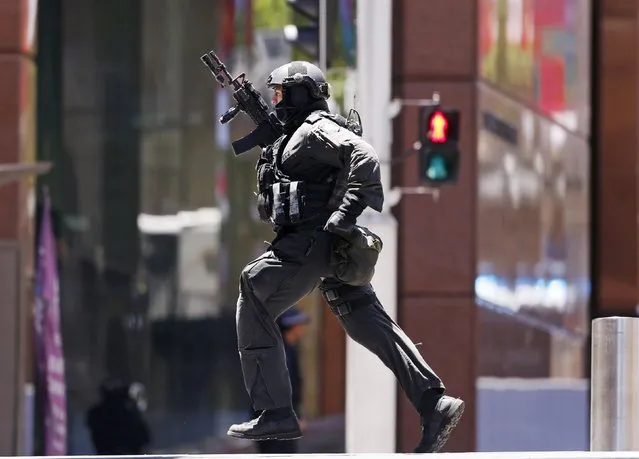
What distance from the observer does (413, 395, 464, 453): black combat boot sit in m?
8.53

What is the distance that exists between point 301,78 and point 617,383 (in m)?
2.07

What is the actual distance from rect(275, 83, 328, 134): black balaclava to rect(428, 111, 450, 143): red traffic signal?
4.47 m

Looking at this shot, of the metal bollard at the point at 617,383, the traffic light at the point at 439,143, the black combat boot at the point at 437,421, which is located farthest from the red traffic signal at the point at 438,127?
the metal bollard at the point at 617,383

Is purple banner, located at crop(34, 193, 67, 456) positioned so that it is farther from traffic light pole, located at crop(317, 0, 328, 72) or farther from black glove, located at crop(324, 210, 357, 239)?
black glove, located at crop(324, 210, 357, 239)

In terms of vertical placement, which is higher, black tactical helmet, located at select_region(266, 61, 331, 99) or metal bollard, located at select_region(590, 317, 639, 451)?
black tactical helmet, located at select_region(266, 61, 331, 99)

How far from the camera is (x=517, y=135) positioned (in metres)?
14.9

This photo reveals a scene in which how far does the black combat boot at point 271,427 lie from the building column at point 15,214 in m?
5.97

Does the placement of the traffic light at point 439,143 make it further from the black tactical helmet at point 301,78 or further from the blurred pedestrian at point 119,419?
the black tactical helmet at point 301,78

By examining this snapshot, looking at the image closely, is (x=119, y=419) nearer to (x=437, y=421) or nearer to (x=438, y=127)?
(x=438, y=127)

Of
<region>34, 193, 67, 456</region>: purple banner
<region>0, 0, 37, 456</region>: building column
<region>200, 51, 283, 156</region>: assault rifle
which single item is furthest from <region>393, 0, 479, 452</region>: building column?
<region>200, 51, 283, 156</region>: assault rifle

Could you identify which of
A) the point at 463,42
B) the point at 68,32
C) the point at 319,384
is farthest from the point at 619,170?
the point at 68,32

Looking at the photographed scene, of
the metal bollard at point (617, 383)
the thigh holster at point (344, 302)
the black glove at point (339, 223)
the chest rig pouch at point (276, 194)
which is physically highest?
the chest rig pouch at point (276, 194)

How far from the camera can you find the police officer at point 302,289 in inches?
336

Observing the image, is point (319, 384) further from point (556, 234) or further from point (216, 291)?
point (556, 234)
